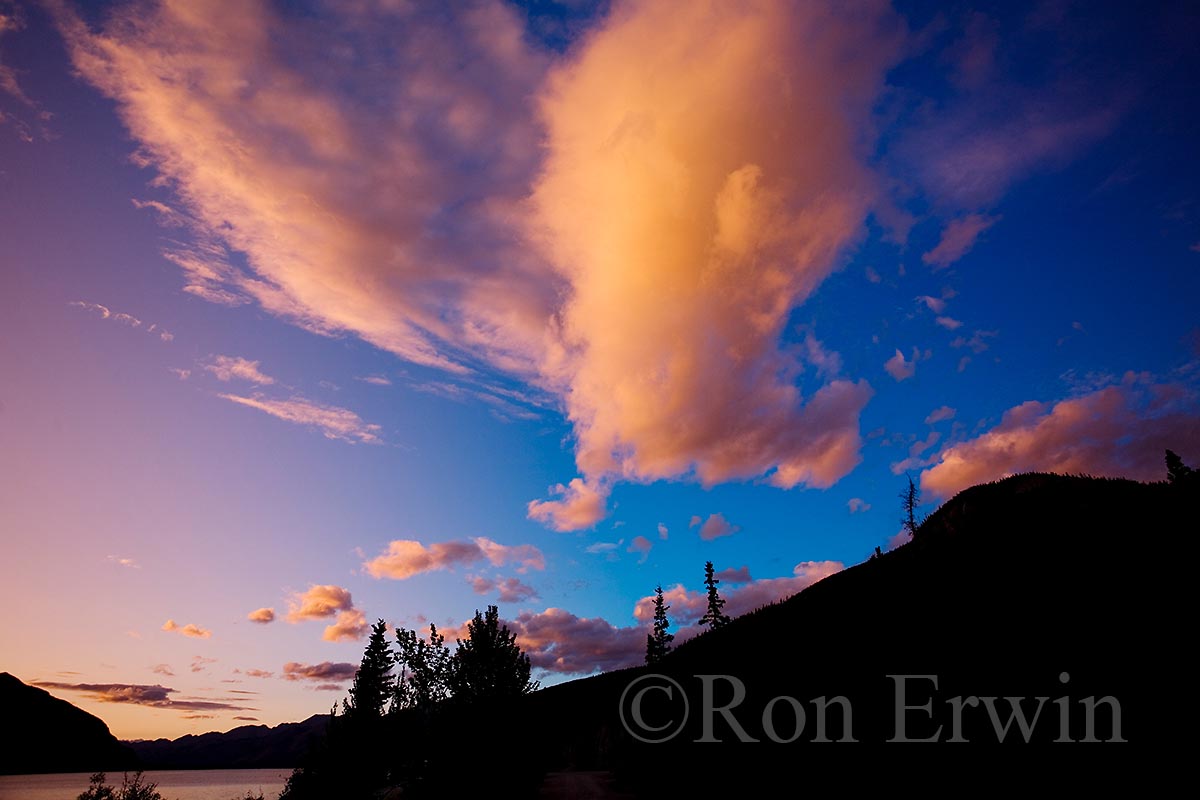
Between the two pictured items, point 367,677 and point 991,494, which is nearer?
point 367,677

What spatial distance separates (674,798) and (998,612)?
40.0 feet

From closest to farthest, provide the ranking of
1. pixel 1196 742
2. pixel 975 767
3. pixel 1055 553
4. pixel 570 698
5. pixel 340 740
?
pixel 1196 742 < pixel 975 767 < pixel 1055 553 < pixel 340 740 < pixel 570 698

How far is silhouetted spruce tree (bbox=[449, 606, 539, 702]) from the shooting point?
19.9 metres

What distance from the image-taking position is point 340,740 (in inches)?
923

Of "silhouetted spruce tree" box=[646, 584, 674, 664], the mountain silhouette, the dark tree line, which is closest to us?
the mountain silhouette

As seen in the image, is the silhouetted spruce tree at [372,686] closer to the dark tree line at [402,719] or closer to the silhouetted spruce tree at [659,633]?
the dark tree line at [402,719]

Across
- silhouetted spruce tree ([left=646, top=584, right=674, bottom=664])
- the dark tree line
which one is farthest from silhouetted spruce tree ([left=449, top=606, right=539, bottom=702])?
silhouetted spruce tree ([left=646, top=584, right=674, bottom=664])

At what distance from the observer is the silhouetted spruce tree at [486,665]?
19.9 metres

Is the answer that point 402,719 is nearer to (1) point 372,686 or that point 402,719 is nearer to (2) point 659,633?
(1) point 372,686

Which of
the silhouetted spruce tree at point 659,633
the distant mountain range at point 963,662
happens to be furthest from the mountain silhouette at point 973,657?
the silhouetted spruce tree at point 659,633

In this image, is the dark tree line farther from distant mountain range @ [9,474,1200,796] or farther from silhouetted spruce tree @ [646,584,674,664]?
silhouetted spruce tree @ [646,584,674,664]

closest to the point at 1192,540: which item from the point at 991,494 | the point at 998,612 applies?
the point at 998,612

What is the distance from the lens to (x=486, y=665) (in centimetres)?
2025

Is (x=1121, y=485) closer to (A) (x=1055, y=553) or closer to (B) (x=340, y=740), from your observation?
(A) (x=1055, y=553)
